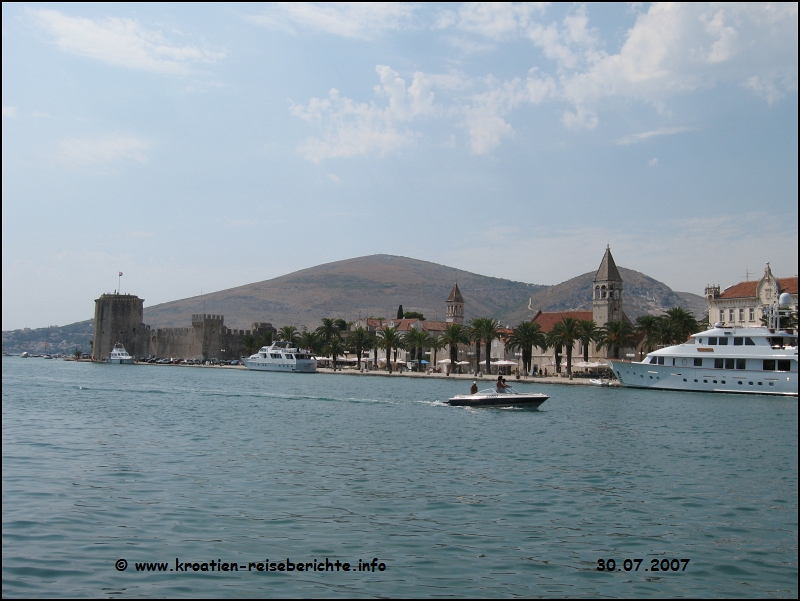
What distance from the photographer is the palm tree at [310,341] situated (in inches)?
3698

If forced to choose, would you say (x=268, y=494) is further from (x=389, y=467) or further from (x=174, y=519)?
(x=389, y=467)

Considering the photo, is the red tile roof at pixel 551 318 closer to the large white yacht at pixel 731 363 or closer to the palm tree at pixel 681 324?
the palm tree at pixel 681 324

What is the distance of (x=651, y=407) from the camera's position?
3788cm

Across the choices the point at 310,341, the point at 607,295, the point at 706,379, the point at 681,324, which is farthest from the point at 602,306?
the point at 706,379

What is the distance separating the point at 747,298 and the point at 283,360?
51.1 metres

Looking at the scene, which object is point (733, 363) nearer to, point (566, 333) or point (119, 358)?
point (566, 333)

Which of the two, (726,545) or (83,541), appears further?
(726,545)

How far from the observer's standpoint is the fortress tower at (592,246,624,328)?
87.4m

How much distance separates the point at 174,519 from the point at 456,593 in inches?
192

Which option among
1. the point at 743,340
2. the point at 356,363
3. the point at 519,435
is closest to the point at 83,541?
the point at 519,435

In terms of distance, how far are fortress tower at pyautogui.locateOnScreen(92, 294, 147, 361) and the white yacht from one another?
27.4 metres

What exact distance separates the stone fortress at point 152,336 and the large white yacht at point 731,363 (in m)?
70.8

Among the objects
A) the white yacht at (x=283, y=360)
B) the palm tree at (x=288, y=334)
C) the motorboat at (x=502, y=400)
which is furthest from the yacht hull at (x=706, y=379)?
the palm tree at (x=288, y=334)

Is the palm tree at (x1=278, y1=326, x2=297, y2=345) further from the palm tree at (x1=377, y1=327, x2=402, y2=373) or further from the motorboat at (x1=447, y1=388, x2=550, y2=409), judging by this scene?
the motorboat at (x1=447, y1=388, x2=550, y2=409)
